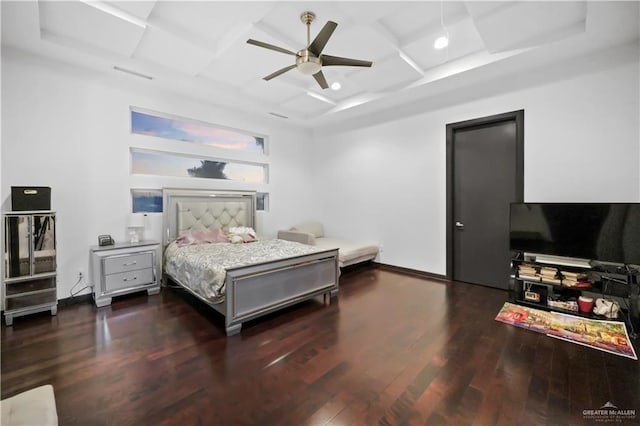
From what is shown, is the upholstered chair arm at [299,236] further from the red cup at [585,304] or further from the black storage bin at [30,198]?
the red cup at [585,304]

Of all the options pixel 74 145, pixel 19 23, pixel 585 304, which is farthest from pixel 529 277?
pixel 19 23

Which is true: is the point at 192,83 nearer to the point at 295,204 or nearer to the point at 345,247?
the point at 295,204

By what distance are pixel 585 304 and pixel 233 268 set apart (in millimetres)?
3802

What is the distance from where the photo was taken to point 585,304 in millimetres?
2938

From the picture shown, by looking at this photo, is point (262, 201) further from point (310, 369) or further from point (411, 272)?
point (310, 369)

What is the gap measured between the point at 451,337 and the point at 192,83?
4.64 metres

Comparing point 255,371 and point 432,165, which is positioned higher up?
point 432,165

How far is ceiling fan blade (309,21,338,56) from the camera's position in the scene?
2.13 meters

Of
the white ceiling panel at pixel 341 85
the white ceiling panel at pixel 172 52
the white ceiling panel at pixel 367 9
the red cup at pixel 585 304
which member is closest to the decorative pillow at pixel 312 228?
the white ceiling panel at pixel 341 85

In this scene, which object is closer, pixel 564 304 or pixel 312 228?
pixel 564 304

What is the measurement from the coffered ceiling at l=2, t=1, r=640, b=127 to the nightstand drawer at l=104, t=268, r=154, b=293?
2657 mm

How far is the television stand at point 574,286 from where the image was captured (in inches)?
105

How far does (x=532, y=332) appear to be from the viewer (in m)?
2.65

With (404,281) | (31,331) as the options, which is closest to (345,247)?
(404,281)
